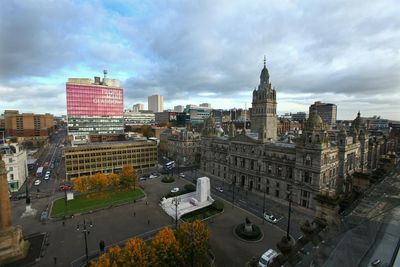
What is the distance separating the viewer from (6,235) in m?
32.1

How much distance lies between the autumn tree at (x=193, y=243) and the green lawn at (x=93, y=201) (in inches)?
1200

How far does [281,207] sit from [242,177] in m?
16.3

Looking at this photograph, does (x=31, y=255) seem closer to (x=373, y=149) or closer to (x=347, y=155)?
(x=347, y=155)

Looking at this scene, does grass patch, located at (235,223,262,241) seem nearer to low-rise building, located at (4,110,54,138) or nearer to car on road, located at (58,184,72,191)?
car on road, located at (58,184,72,191)

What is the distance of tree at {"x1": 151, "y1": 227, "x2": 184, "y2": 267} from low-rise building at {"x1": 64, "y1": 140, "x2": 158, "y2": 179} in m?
60.3

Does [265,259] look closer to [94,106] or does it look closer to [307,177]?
[307,177]

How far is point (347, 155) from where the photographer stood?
55531 mm

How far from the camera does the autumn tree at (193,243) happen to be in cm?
2575

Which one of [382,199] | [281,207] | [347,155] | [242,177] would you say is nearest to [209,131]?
[242,177]

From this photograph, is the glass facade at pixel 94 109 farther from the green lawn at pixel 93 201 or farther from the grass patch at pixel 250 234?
the grass patch at pixel 250 234

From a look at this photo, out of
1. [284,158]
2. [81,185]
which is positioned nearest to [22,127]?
[81,185]

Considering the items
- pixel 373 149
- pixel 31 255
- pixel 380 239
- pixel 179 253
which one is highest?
pixel 380 239

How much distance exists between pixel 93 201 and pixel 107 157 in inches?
1109

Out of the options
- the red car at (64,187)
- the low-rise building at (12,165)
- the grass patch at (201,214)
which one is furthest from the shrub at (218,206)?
the low-rise building at (12,165)
